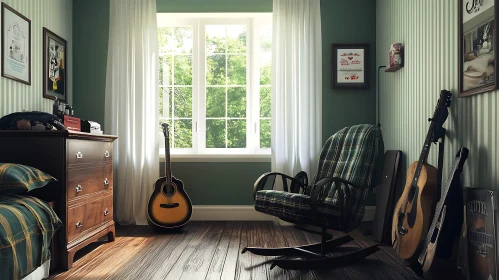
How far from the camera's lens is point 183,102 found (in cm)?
472

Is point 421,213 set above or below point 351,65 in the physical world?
below

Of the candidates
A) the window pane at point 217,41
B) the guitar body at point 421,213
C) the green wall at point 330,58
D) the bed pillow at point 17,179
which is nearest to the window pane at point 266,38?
the window pane at point 217,41

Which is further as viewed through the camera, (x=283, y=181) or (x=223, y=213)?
(x=223, y=213)

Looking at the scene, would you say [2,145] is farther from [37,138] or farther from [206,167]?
[206,167]

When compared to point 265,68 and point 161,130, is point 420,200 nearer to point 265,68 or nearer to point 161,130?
point 265,68

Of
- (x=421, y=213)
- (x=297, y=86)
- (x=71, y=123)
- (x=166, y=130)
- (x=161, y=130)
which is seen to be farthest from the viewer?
(x=161, y=130)

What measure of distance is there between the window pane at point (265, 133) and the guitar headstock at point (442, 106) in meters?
2.14

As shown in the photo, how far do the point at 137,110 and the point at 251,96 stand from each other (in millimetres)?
1163

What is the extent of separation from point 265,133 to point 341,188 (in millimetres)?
1739

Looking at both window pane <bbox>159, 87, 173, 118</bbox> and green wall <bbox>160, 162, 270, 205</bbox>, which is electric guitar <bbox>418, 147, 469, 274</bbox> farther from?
window pane <bbox>159, 87, 173, 118</bbox>

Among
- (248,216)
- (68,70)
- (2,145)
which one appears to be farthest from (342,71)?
(2,145)

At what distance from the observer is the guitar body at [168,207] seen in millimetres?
4059

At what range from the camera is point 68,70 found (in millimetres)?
4484

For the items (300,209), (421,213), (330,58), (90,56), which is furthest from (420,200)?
(90,56)
